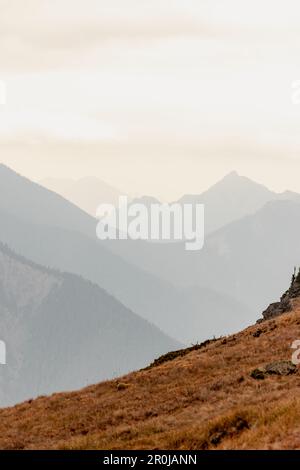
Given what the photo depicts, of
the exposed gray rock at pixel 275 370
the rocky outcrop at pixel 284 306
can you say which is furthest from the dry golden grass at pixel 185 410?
the rocky outcrop at pixel 284 306

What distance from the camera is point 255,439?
1903 centimetres

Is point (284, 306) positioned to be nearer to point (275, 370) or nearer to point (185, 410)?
point (275, 370)

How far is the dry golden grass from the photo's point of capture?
69.4 feet

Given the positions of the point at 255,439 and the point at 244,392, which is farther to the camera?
the point at 244,392

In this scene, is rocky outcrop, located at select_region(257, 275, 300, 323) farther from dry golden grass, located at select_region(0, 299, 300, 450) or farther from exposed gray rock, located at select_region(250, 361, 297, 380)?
exposed gray rock, located at select_region(250, 361, 297, 380)

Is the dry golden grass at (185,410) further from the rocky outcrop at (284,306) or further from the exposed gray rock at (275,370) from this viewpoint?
the rocky outcrop at (284,306)

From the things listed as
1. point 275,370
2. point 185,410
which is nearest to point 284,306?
point 275,370

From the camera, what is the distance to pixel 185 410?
1060 inches
